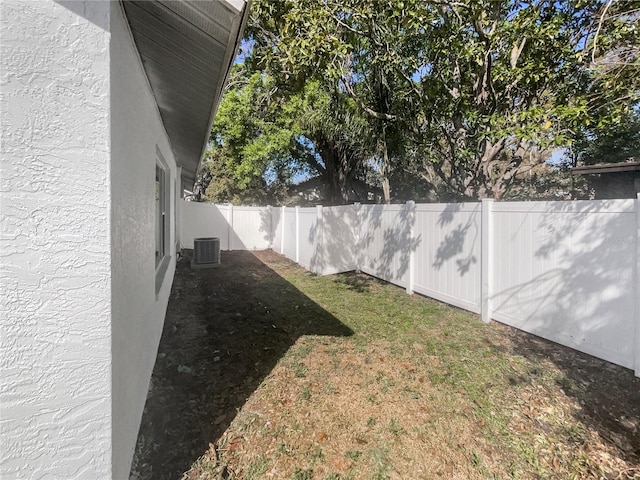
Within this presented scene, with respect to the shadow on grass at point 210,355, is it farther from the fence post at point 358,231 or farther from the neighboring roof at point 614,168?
the neighboring roof at point 614,168

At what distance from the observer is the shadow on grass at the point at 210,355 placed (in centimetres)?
263

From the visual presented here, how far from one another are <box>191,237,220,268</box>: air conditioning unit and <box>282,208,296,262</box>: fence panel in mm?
2914

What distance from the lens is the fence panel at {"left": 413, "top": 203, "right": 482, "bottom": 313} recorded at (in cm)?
557

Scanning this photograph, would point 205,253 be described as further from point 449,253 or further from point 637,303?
point 637,303

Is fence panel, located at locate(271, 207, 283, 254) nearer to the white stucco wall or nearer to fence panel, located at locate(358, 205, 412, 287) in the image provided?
fence panel, located at locate(358, 205, 412, 287)

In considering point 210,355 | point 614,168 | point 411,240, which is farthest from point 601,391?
point 614,168

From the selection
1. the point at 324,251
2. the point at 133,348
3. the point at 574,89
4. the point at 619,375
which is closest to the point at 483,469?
the point at 619,375

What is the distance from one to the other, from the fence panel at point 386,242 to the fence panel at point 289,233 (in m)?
3.37

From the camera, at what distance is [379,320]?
552 cm

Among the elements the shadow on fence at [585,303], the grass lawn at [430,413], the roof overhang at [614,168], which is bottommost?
the grass lawn at [430,413]

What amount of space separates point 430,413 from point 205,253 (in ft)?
28.2

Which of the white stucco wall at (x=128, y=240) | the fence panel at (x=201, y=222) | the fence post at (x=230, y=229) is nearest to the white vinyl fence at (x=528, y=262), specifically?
the white stucco wall at (x=128, y=240)

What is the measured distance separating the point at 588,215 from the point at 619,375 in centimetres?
184

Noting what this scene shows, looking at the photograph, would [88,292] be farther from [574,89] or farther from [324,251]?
[574,89]
